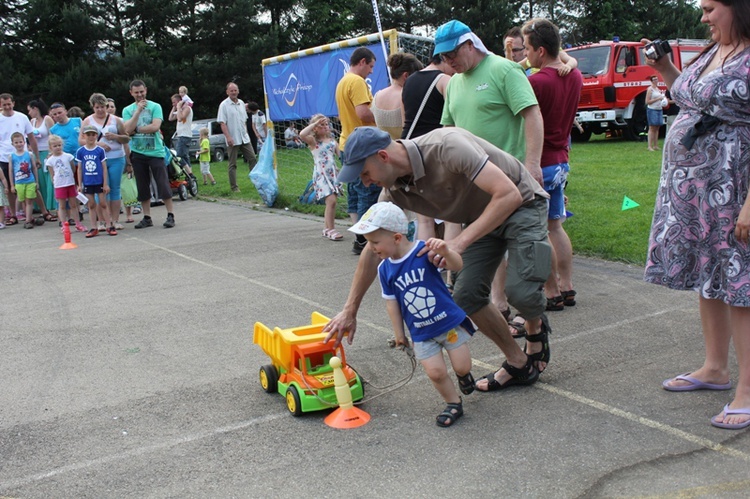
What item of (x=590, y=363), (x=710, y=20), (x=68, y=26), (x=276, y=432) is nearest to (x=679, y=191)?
(x=710, y=20)

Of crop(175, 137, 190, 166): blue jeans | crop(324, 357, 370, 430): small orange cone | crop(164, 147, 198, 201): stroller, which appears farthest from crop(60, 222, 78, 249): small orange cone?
crop(324, 357, 370, 430): small orange cone

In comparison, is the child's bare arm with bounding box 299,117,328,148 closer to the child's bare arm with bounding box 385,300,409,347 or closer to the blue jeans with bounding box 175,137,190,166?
the child's bare arm with bounding box 385,300,409,347

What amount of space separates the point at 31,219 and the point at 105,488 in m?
10.0

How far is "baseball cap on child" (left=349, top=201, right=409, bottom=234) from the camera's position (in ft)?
11.7

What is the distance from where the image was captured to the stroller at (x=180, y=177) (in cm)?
1455

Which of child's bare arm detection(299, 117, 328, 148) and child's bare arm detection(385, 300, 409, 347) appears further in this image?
child's bare arm detection(299, 117, 328, 148)

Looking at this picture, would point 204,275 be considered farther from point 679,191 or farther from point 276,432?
point 679,191

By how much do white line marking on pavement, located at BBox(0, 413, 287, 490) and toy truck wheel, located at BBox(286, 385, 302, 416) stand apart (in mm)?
75

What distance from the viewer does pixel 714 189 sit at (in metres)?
3.59

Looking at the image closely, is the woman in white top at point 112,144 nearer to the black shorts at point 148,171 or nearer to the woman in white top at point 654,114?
the black shorts at point 148,171

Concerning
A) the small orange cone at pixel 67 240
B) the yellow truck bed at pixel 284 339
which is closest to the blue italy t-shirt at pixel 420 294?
the yellow truck bed at pixel 284 339

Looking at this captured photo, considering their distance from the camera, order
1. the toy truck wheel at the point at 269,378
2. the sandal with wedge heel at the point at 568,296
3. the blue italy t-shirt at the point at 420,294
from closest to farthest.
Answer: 1. the blue italy t-shirt at the point at 420,294
2. the toy truck wheel at the point at 269,378
3. the sandal with wedge heel at the point at 568,296

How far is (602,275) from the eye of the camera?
6.76 m

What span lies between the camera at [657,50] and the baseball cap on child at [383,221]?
5.02ft
